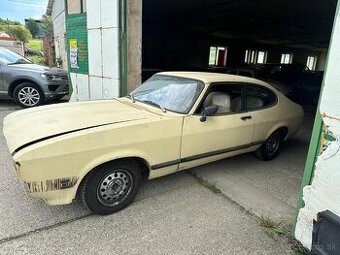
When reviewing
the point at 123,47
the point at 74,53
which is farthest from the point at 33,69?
the point at 123,47

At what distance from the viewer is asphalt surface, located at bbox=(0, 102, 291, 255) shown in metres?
2.68

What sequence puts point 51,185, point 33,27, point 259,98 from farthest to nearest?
point 33,27 → point 259,98 → point 51,185

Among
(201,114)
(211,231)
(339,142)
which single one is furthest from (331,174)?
(201,114)

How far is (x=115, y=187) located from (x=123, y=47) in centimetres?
420

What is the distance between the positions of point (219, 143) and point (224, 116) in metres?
0.37

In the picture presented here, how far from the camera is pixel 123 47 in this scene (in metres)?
6.53

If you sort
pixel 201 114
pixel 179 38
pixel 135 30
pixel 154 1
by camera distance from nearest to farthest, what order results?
pixel 201 114
pixel 135 30
pixel 154 1
pixel 179 38

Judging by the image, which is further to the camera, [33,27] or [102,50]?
[33,27]

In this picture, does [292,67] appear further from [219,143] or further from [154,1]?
[219,143]

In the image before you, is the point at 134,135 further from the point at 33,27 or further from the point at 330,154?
the point at 33,27

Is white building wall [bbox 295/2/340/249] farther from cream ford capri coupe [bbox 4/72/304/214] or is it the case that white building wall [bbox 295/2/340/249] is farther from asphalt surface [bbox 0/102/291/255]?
cream ford capri coupe [bbox 4/72/304/214]

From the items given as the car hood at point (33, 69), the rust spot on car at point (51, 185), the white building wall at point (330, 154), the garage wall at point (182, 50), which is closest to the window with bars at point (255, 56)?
the garage wall at point (182, 50)

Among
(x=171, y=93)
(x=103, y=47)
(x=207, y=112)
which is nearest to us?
(x=207, y=112)

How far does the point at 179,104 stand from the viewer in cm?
369
